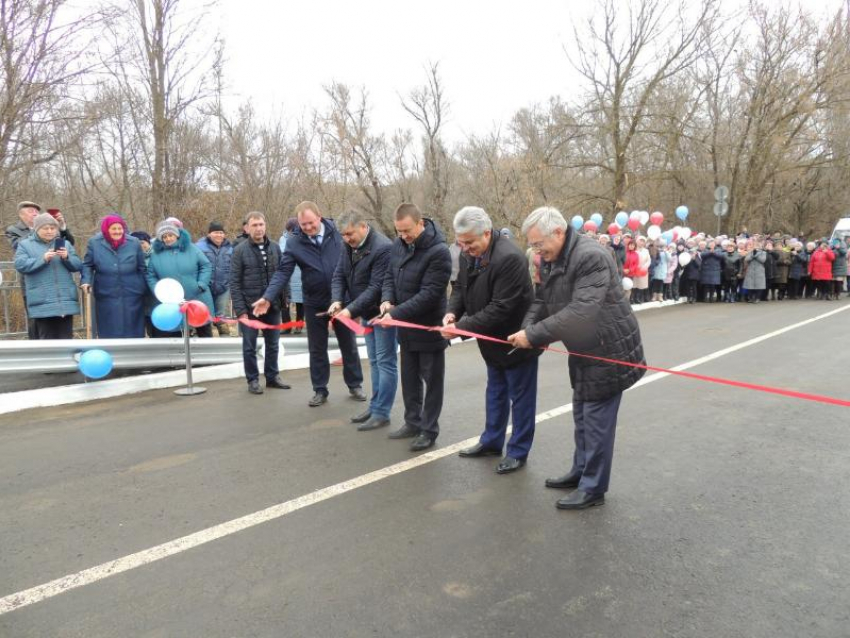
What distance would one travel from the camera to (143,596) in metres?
3.04

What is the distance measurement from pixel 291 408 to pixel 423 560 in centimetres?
356

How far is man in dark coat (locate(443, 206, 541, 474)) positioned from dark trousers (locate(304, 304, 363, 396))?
2310 mm

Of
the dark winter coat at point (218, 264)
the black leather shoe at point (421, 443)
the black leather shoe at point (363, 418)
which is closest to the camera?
the black leather shoe at point (421, 443)

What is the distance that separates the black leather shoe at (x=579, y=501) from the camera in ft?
12.9

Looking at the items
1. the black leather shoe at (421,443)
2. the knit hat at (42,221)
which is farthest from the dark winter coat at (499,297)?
the knit hat at (42,221)

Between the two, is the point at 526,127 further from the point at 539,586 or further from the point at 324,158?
the point at 539,586

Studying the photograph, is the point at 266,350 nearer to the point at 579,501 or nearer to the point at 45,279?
the point at 45,279

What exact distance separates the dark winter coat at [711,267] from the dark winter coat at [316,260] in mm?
14321

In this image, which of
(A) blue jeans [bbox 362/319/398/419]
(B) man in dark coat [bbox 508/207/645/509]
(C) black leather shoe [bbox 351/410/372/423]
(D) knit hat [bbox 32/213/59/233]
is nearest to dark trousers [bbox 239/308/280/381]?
(C) black leather shoe [bbox 351/410/372/423]

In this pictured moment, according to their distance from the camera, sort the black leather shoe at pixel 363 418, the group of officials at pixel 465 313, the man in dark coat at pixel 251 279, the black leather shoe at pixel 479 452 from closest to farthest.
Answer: the group of officials at pixel 465 313
the black leather shoe at pixel 479 452
the black leather shoe at pixel 363 418
the man in dark coat at pixel 251 279

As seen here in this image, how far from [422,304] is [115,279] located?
4626 mm

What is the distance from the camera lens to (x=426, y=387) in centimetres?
532

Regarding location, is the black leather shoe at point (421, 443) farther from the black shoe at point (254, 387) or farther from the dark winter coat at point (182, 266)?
the dark winter coat at point (182, 266)

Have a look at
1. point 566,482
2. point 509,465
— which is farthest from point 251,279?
point 566,482
